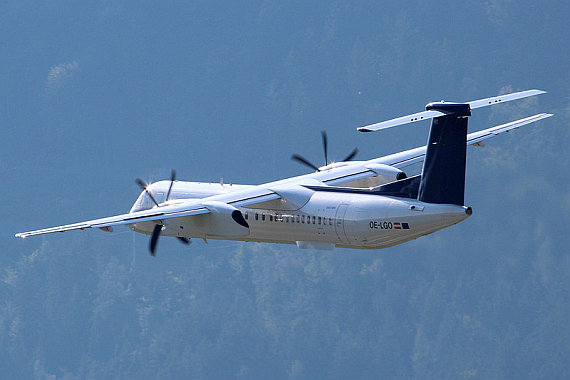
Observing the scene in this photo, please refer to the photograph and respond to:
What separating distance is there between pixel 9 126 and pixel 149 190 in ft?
493

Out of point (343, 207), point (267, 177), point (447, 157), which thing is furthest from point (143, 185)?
point (267, 177)

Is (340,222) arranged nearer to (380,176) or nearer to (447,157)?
(447,157)

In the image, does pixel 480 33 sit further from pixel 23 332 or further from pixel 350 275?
pixel 23 332

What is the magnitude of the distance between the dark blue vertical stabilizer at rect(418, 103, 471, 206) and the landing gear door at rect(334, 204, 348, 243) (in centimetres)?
415

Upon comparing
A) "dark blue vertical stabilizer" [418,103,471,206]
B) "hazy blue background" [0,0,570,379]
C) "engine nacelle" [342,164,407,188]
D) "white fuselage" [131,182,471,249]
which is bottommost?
"white fuselage" [131,182,471,249]

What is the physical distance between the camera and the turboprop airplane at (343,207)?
40.0 meters

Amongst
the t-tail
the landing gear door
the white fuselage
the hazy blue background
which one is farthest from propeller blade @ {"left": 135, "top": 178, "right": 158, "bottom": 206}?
the hazy blue background

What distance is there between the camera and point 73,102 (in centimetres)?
19225

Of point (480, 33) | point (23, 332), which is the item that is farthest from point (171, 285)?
point (480, 33)

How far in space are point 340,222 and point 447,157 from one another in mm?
5884

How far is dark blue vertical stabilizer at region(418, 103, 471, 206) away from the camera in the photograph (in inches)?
1560

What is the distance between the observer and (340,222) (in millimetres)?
43156

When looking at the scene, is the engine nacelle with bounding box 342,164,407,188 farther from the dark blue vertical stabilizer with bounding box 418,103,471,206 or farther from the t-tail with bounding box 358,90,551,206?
the dark blue vertical stabilizer with bounding box 418,103,471,206

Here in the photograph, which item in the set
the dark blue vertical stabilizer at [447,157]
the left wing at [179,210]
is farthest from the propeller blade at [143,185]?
the dark blue vertical stabilizer at [447,157]
